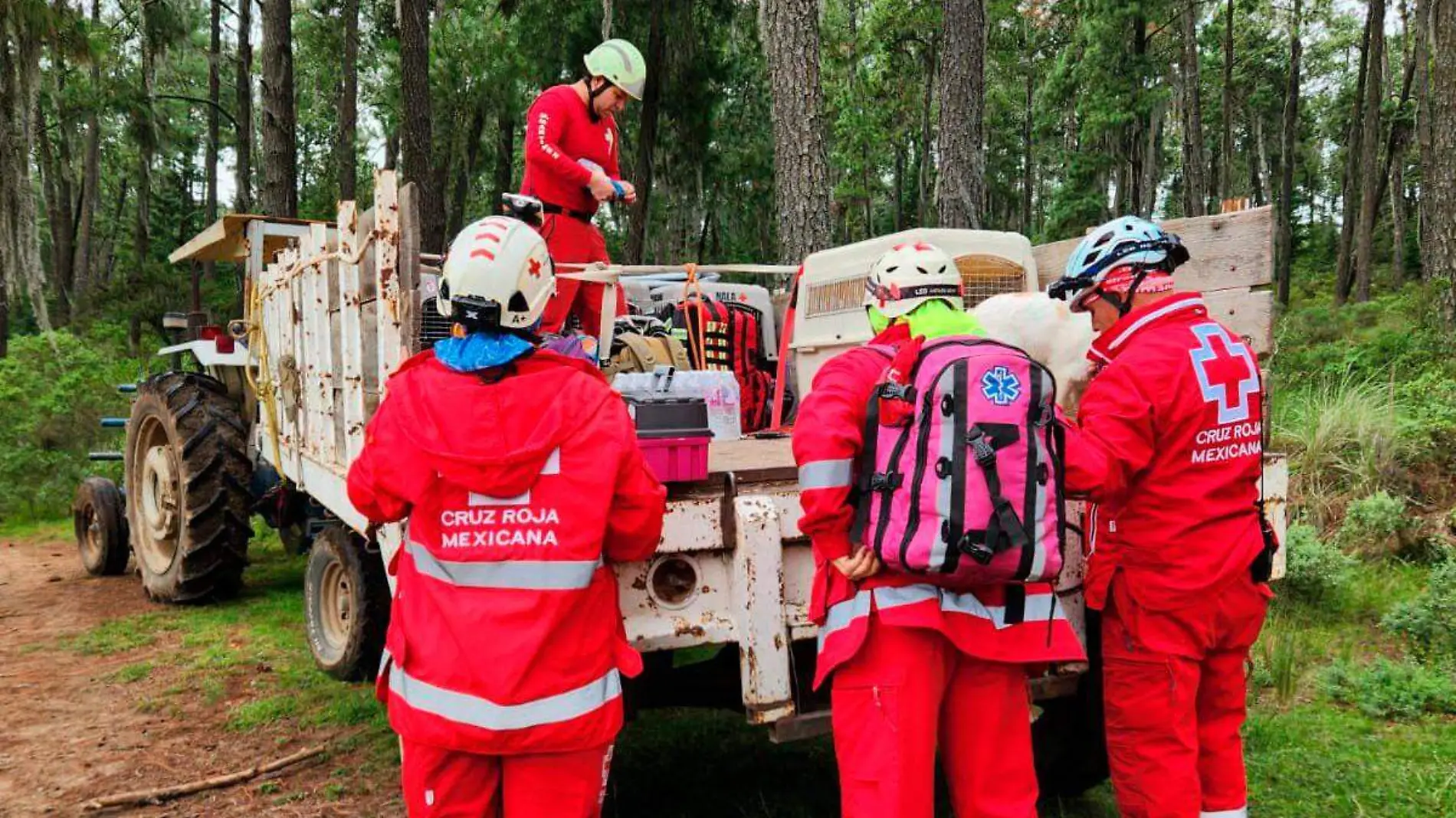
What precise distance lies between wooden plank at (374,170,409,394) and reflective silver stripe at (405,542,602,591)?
1041 mm

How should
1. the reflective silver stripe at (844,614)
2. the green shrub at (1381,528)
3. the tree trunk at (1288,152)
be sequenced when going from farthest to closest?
1. the tree trunk at (1288,152)
2. the green shrub at (1381,528)
3. the reflective silver stripe at (844,614)

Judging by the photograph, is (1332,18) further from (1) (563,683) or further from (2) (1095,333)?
(1) (563,683)

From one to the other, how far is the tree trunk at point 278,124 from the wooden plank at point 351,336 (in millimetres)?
9511

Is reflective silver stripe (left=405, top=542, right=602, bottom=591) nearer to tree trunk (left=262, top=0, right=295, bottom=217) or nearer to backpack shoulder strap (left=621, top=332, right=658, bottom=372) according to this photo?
backpack shoulder strap (left=621, top=332, right=658, bottom=372)

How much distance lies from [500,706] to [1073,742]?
2.45 m

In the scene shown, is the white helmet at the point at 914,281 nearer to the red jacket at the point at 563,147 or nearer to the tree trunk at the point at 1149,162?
the red jacket at the point at 563,147

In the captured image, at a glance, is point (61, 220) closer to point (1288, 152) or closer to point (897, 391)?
point (897, 391)

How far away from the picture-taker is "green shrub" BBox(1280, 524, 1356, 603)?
19.5 ft

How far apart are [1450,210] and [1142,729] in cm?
1094

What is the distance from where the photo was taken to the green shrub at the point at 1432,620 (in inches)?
208

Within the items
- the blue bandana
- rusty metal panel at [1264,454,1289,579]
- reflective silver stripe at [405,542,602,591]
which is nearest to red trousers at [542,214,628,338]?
the blue bandana

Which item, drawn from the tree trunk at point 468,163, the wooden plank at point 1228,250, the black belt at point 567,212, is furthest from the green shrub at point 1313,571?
the tree trunk at point 468,163

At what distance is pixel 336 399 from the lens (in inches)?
173

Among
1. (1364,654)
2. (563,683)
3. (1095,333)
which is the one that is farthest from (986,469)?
(1364,654)
